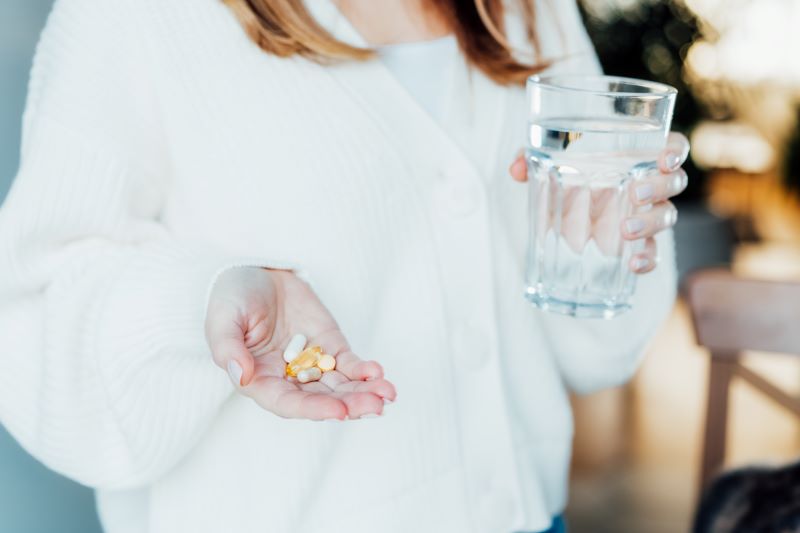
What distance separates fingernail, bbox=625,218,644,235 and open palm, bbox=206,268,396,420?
0.29 m

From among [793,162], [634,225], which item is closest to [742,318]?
[634,225]

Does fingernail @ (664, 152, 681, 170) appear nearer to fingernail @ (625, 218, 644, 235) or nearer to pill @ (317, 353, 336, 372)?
fingernail @ (625, 218, 644, 235)

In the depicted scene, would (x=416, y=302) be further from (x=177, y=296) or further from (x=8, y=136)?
(x=8, y=136)

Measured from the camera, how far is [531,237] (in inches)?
35.1

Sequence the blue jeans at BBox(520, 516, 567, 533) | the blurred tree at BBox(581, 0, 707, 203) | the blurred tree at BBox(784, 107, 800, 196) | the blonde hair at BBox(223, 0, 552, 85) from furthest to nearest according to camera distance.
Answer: the blurred tree at BBox(784, 107, 800, 196), the blurred tree at BBox(581, 0, 707, 203), the blue jeans at BBox(520, 516, 567, 533), the blonde hair at BBox(223, 0, 552, 85)

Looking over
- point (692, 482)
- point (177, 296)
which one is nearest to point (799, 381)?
point (692, 482)

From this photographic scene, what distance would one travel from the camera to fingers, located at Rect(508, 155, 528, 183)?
2.88 feet

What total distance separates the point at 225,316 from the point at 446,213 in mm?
330

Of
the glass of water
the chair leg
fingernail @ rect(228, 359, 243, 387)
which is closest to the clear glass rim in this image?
the glass of water

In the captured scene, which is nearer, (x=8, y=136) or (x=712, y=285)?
(x=8, y=136)

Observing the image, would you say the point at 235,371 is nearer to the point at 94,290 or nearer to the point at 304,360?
the point at 304,360

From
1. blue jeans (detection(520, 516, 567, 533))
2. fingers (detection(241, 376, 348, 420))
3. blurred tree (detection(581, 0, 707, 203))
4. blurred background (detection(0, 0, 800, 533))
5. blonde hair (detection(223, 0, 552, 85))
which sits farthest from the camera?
blurred tree (detection(581, 0, 707, 203))

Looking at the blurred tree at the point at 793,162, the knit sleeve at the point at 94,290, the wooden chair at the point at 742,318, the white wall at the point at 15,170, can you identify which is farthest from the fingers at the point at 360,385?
the blurred tree at the point at 793,162

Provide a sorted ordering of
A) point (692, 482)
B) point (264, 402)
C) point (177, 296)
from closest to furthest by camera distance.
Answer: point (264, 402) → point (177, 296) → point (692, 482)
